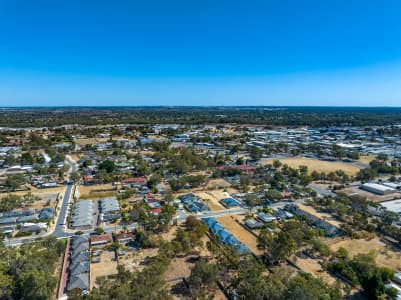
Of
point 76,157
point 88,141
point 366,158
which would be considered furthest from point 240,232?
point 88,141

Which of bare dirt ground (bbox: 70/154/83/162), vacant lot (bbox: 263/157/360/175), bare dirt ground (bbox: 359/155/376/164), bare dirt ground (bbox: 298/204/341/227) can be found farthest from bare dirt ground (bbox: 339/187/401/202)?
bare dirt ground (bbox: 70/154/83/162)

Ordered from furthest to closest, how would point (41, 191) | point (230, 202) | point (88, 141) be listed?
point (88, 141)
point (41, 191)
point (230, 202)

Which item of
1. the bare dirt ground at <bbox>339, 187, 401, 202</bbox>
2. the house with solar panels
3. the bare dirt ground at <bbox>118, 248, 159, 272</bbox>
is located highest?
the house with solar panels

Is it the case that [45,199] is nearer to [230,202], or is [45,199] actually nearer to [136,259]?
[136,259]

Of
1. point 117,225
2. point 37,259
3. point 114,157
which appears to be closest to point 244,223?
point 117,225

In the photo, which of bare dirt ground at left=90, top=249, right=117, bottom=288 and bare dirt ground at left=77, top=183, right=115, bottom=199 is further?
bare dirt ground at left=77, top=183, right=115, bottom=199

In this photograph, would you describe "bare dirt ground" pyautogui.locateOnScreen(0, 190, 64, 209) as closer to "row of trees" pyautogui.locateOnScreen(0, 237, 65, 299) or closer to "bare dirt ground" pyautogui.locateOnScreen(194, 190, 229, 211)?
"row of trees" pyautogui.locateOnScreen(0, 237, 65, 299)
